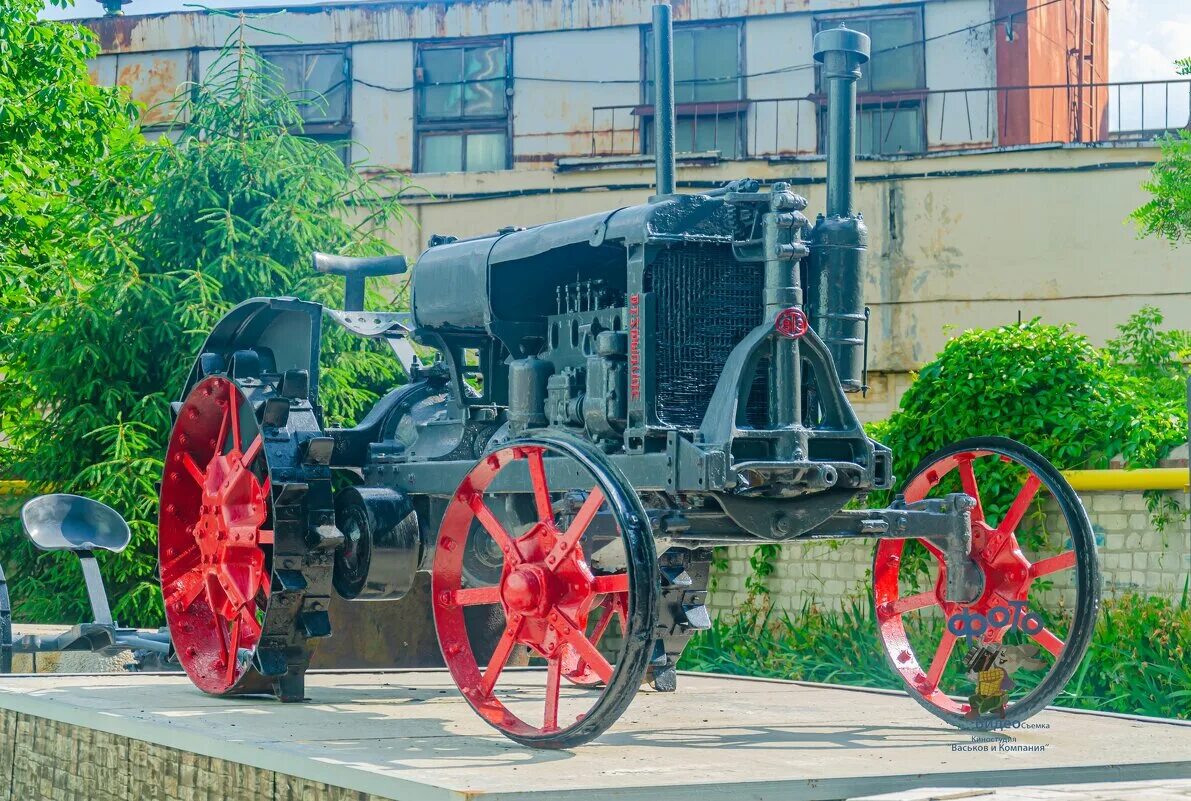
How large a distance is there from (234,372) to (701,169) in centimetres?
1380

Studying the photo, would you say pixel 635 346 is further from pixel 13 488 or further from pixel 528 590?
pixel 13 488

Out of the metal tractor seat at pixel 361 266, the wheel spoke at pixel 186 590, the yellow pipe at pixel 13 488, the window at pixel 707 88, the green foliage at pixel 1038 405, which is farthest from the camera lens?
the window at pixel 707 88

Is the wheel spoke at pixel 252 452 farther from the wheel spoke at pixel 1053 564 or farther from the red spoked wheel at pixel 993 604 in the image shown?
the wheel spoke at pixel 1053 564

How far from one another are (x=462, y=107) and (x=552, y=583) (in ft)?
64.4

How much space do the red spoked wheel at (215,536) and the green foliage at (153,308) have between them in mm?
4683

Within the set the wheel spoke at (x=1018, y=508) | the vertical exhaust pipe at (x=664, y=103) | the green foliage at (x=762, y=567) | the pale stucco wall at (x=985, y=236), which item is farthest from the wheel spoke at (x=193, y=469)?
the pale stucco wall at (x=985, y=236)

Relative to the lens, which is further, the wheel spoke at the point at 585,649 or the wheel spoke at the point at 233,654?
the wheel spoke at the point at 233,654

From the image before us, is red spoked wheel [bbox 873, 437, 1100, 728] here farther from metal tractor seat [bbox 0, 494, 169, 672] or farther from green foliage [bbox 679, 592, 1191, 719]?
metal tractor seat [bbox 0, 494, 169, 672]

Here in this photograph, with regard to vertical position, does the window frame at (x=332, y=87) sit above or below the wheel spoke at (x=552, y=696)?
above

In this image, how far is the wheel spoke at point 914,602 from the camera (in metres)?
6.96

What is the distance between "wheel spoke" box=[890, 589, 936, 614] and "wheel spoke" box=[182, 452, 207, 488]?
121 inches

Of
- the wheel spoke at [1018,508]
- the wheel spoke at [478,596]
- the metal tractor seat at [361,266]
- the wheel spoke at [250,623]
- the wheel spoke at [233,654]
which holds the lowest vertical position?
the wheel spoke at [233,654]

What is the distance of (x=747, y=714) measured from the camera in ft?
23.8

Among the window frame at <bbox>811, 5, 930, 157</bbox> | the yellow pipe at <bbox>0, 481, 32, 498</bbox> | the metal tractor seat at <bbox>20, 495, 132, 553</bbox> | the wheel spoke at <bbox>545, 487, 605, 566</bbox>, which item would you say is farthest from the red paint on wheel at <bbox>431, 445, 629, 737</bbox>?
the window frame at <bbox>811, 5, 930, 157</bbox>
